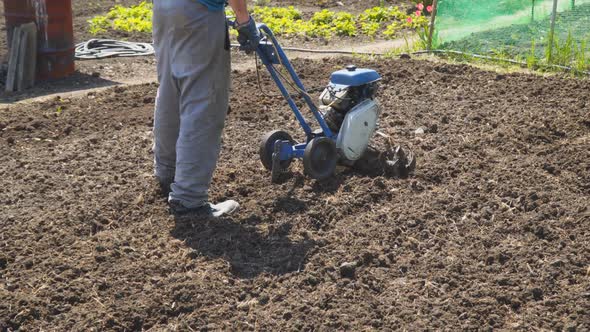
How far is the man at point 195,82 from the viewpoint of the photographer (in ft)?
17.4

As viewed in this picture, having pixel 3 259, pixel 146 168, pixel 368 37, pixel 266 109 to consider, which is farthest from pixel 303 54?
pixel 3 259

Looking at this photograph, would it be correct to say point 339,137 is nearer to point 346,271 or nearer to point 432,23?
point 346,271

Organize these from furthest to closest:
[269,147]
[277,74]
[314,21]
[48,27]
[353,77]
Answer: [314,21], [48,27], [269,147], [353,77], [277,74]

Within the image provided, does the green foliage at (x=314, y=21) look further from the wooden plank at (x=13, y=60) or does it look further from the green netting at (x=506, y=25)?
the wooden plank at (x=13, y=60)

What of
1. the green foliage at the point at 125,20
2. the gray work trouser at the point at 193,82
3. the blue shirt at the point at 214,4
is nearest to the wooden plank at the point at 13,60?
the green foliage at the point at 125,20

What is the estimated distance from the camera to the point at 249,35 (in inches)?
215

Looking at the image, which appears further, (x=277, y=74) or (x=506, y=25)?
(x=506, y=25)

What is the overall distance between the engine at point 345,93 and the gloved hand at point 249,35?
2.70 ft

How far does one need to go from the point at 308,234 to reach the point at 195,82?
43.1 inches

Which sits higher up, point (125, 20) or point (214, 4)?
point (214, 4)

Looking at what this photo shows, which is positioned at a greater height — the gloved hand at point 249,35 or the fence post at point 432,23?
the gloved hand at point 249,35

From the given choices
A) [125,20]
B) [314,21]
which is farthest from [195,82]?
[125,20]

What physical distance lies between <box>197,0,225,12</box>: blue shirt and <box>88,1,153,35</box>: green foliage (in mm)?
7759

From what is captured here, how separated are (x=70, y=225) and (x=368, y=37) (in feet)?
24.8
